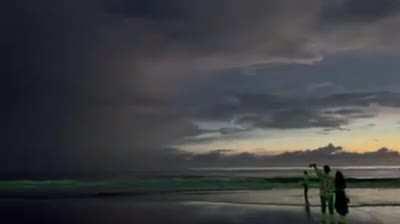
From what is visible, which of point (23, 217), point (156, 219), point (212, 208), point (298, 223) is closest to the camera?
point (298, 223)

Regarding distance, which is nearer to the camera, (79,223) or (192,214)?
(79,223)

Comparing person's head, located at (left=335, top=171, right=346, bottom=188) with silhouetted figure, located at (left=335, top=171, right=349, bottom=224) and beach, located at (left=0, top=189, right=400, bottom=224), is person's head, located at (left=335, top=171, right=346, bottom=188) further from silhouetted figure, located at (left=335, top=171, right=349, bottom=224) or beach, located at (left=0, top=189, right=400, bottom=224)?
beach, located at (left=0, top=189, right=400, bottom=224)

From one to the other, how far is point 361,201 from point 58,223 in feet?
73.6

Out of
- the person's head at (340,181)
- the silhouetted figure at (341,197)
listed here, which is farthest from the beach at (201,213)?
the person's head at (340,181)

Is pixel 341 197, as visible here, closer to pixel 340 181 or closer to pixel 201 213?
pixel 340 181

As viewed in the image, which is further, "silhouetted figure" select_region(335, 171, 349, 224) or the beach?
Result: the beach

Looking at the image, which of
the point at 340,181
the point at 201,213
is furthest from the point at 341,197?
the point at 201,213

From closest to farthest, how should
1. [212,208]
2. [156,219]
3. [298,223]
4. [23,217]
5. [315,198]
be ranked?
[298,223] → [156,219] → [23,217] → [212,208] → [315,198]

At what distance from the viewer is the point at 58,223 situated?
101 feet

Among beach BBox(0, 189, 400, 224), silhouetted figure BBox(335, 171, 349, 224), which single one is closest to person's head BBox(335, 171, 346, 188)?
silhouetted figure BBox(335, 171, 349, 224)

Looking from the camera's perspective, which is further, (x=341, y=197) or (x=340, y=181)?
(x=340, y=181)

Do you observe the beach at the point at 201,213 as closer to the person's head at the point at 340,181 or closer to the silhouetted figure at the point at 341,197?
the silhouetted figure at the point at 341,197

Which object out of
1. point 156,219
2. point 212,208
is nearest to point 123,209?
point 212,208

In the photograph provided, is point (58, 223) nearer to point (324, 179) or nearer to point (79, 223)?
point (79, 223)
